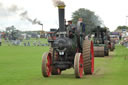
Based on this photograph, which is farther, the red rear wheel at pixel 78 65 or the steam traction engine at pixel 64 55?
the steam traction engine at pixel 64 55

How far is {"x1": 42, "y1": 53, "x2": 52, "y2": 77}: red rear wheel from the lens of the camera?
13.6 metres

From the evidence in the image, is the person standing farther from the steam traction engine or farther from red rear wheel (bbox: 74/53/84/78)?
red rear wheel (bbox: 74/53/84/78)

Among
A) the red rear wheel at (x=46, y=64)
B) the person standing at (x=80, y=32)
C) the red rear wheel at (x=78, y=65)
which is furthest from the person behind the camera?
the person standing at (x=80, y=32)

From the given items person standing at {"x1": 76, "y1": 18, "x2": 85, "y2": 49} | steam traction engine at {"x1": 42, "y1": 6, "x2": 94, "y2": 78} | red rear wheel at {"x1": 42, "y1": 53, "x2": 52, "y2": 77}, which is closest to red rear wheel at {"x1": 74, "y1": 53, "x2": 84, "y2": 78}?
steam traction engine at {"x1": 42, "y1": 6, "x2": 94, "y2": 78}

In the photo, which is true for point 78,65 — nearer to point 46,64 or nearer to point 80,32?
point 46,64

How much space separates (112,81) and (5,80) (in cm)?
366

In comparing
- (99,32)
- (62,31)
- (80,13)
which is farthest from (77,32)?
(80,13)

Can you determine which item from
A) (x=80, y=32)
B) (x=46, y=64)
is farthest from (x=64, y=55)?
(x=80, y=32)

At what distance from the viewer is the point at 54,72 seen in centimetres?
1482

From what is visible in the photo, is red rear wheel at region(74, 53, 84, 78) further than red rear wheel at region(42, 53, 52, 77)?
No

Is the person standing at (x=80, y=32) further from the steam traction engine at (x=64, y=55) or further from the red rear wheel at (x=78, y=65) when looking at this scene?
the red rear wheel at (x=78, y=65)

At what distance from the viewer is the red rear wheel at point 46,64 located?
13.6m

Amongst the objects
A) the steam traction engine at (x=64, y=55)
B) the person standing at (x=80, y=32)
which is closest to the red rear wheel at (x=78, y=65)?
the steam traction engine at (x=64, y=55)

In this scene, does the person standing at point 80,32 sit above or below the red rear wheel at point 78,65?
above
